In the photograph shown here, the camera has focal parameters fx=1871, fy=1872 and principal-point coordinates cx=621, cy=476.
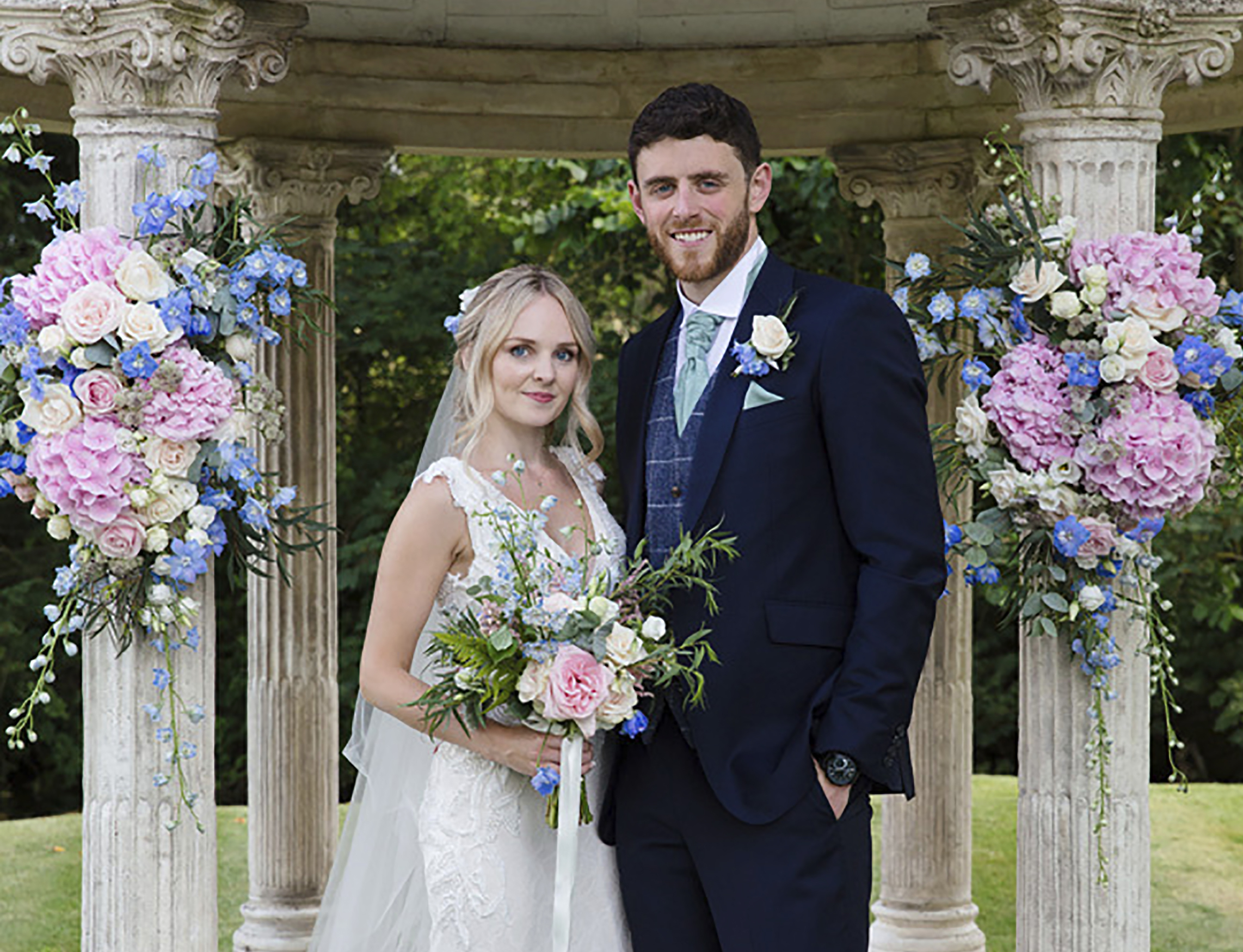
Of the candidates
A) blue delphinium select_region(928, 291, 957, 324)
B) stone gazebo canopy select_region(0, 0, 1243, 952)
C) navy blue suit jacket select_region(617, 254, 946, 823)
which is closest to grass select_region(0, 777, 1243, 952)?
stone gazebo canopy select_region(0, 0, 1243, 952)

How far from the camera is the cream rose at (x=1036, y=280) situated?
275 inches

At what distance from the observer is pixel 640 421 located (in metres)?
6.28

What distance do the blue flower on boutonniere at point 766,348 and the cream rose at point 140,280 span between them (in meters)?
2.06

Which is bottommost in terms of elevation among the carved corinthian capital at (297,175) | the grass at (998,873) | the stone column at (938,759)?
the grass at (998,873)

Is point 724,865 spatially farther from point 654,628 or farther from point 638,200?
point 638,200

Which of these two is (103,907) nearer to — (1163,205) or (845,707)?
(845,707)

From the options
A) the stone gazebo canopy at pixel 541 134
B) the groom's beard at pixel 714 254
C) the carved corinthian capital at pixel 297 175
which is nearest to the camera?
the groom's beard at pixel 714 254

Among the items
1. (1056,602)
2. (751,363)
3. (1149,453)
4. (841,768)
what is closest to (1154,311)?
(1149,453)

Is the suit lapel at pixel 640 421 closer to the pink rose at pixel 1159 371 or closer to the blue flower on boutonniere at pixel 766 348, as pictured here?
the blue flower on boutonniere at pixel 766 348

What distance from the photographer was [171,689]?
6758 mm

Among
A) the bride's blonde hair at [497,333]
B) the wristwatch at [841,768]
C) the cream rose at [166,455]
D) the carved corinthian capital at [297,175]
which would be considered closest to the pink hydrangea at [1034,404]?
the bride's blonde hair at [497,333]

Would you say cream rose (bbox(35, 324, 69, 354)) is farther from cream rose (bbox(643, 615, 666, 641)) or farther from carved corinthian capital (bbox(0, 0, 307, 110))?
cream rose (bbox(643, 615, 666, 641))

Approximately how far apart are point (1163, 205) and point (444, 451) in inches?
583

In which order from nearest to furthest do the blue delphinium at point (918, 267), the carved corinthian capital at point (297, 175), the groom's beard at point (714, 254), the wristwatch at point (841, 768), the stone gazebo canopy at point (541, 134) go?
1. the wristwatch at point (841, 768)
2. the groom's beard at point (714, 254)
3. the blue delphinium at point (918, 267)
4. the stone gazebo canopy at point (541, 134)
5. the carved corinthian capital at point (297, 175)
